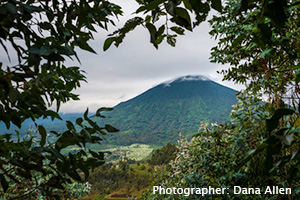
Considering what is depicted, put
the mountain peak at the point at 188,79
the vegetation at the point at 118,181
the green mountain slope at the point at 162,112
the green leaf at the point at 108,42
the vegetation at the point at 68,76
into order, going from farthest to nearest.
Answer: the mountain peak at the point at 188,79 → the green mountain slope at the point at 162,112 → the vegetation at the point at 118,181 → the green leaf at the point at 108,42 → the vegetation at the point at 68,76

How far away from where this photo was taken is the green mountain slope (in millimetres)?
110312

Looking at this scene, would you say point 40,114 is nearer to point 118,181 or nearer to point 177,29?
point 177,29

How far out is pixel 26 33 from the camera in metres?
0.66

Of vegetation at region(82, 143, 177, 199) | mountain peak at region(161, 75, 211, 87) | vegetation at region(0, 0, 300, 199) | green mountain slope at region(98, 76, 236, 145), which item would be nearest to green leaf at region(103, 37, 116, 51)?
vegetation at region(0, 0, 300, 199)

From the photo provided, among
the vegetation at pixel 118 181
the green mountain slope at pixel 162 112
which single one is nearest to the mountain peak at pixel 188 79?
the green mountain slope at pixel 162 112

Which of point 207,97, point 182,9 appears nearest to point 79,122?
point 182,9

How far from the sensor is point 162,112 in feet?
390

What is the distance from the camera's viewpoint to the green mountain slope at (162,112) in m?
110

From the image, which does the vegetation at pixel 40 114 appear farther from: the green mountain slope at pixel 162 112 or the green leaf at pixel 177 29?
the green mountain slope at pixel 162 112

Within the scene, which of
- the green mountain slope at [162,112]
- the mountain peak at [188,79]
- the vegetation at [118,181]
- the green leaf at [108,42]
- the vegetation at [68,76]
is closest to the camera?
the vegetation at [68,76]

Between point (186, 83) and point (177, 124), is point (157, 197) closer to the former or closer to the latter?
point (177, 124)

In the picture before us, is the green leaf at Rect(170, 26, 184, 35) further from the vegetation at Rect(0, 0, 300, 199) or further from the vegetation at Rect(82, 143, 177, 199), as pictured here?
the vegetation at Rect(82, 143, 177, 199)

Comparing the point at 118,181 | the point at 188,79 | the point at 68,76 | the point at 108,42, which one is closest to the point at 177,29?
the point at 108,42

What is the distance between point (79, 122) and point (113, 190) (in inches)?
2102
